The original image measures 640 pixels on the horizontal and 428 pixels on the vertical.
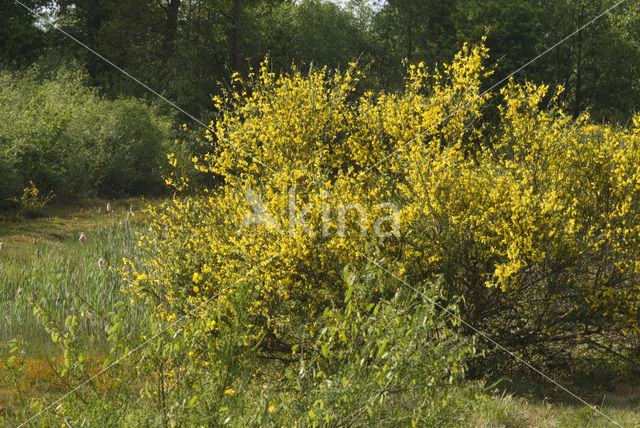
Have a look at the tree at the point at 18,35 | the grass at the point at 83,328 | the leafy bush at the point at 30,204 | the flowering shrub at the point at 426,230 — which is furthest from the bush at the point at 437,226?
the tree at the point at 18,35

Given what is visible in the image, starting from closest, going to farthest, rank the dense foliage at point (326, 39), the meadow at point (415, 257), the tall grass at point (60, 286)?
the meadow at point (415, 257) < the tall grass at point (60, 286) < the dense foliage at point (326, 39)

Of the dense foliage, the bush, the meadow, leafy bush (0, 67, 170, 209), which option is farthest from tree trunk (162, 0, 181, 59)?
the bush

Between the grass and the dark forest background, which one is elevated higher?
the dark forest background

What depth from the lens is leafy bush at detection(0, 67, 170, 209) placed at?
12852 mm

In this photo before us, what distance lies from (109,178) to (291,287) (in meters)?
11.4

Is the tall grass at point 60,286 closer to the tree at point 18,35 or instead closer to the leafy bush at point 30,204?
the leafy bush at point 30,204

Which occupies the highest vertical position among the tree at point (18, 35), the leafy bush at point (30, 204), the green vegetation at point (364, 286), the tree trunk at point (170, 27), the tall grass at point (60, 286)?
the tree trunk at point (170, 27)

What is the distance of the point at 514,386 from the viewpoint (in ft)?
19.6

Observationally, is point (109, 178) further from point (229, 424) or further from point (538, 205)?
point (229, 424)

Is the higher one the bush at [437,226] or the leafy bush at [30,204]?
the bush at [437,226]

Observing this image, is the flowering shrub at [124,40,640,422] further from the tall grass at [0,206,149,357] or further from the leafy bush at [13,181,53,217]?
the leafy bush at [13,181,53,217]

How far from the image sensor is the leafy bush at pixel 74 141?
1285 cm

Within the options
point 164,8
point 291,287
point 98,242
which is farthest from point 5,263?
point 164,8

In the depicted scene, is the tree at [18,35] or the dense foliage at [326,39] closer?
the tree at [18,35]
